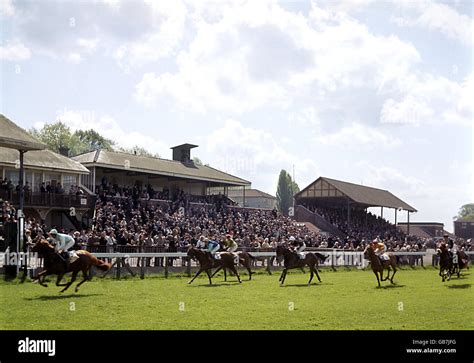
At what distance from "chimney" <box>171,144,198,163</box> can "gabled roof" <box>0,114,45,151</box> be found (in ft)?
92.7

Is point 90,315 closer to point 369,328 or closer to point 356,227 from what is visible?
point 369,328

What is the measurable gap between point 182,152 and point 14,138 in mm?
29864

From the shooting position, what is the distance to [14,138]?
1991 centimetres

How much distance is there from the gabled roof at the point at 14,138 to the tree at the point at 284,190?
58313mm

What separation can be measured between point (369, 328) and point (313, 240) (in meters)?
26.1

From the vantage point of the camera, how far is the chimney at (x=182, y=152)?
49.4m

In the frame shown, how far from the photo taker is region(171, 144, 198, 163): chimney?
49.4 meters

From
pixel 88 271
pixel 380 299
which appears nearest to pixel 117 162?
pixel 88 271

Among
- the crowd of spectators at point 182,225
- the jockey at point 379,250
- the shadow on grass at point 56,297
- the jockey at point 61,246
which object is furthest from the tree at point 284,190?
the shadow on grass at point 56,297

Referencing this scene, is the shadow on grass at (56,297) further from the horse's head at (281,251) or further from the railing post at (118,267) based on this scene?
the horse's head at (281,251)

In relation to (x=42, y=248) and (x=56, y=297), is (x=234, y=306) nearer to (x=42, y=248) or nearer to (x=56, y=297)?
(x=56, y=297)

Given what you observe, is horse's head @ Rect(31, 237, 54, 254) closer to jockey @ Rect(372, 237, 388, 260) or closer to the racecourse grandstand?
jockey @ Rect(372, 237, 388, 260)

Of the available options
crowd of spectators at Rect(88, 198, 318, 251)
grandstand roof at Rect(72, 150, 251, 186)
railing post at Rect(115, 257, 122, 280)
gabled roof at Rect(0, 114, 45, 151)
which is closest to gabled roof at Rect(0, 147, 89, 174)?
grandstand roof at Rect(72, 150, 251, 186)
